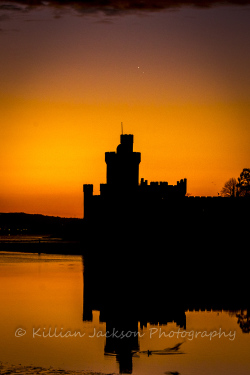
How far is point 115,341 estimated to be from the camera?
31.4 meters

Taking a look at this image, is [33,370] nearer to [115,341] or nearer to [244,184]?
[115,341]

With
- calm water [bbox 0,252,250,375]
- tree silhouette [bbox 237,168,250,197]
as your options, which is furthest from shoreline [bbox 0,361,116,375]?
tree silhouette [bbox 237,168,250,197]

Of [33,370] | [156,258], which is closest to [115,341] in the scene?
[33,370]

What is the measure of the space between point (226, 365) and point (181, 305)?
1668 centimetres

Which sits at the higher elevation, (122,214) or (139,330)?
(122,214)

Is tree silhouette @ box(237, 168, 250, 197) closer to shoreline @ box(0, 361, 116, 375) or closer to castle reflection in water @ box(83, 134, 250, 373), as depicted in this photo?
castle reflection in water @ box(83, 134, 250, 373)

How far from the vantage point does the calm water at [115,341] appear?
88.1 ft

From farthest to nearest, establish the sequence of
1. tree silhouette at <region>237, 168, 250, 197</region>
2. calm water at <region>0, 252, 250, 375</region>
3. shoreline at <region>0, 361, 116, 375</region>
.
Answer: tree silhouette at <region>237, 168, 250, 197</region> → calm water at <region>0, 252, 250, 375</region> → shoreline at <region>0, 361, 116, 375</region>

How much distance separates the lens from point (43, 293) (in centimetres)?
5094

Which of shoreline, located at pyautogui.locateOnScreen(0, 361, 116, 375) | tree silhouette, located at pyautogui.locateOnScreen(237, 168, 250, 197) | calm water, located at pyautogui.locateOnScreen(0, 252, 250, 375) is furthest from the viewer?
tree silhouette, located at pyautogui.locateOnScreen(237, 168, 250, 197)

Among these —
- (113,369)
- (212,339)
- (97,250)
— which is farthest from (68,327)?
(97,250)

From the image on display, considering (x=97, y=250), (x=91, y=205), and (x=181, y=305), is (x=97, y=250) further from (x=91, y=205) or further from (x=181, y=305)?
(x=181, y=305)

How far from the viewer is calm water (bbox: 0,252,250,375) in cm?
2686

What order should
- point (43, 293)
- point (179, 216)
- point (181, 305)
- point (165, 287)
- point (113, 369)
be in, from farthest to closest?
point (179, 216), point (165, 287), point (43, 293), point (181, 305), point (113, 369)
